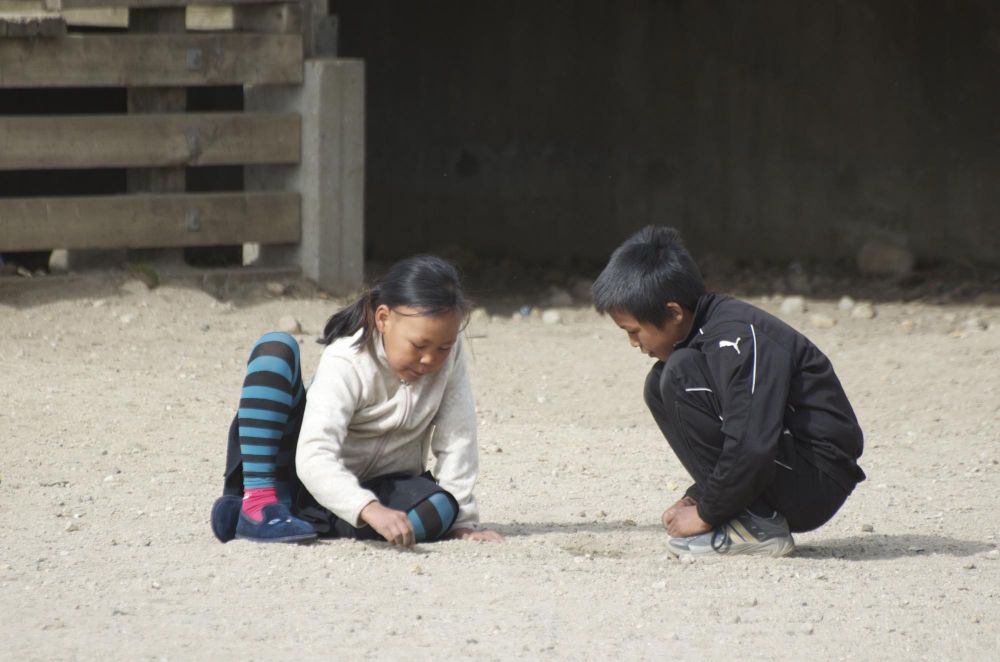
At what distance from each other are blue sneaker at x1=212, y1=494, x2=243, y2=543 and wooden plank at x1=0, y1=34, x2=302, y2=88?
3.68 meters

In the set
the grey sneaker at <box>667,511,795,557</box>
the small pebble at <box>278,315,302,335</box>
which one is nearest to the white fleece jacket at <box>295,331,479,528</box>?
the grey sneaker at <box>667,511,795,557</box>

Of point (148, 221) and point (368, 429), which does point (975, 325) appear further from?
point (368, 429)

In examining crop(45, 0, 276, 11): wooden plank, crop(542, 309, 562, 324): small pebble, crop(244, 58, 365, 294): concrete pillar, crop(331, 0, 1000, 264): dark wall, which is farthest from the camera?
crop(331, 0, 1000, 264): dark wall

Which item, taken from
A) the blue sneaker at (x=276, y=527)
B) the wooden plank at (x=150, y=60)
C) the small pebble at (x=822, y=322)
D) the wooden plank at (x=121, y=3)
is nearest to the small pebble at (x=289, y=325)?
the wooden plank at (x=150, y=60)

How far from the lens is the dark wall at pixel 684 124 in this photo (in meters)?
8.63

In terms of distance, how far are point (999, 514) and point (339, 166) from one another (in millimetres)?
4065

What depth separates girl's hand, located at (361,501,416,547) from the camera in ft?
10.5

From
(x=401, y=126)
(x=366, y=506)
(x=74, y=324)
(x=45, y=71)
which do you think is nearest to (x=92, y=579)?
(x=366, y=506)

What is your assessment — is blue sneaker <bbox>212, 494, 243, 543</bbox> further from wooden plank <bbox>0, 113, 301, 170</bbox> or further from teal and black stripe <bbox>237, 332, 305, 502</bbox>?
wooden plank <bbox>0, 113, 301, 170</bbox>

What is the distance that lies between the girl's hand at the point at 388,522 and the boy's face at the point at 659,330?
72 cm

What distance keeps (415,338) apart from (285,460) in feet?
1.74

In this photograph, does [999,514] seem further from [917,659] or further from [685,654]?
[685,654]

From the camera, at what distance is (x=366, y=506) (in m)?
3.22

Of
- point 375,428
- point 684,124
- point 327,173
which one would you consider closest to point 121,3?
point 327,173
